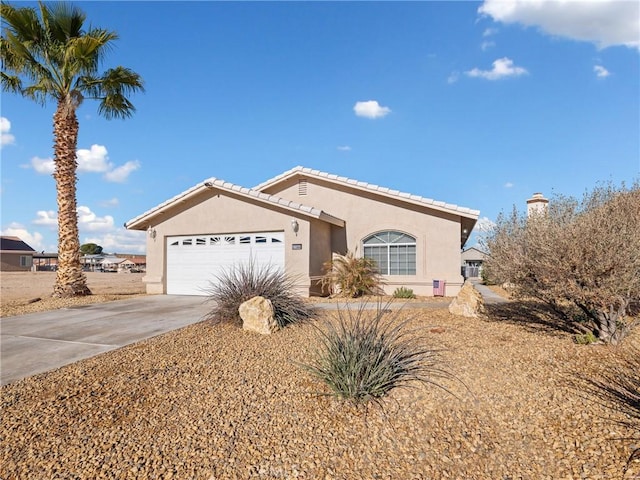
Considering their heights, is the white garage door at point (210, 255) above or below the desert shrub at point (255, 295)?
above

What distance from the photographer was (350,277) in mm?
14336

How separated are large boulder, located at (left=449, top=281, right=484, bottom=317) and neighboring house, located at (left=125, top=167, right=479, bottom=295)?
17.0 feet

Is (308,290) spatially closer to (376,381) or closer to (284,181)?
(284,181)

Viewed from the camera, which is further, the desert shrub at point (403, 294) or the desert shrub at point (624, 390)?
the desert shrub at point (403, 294)

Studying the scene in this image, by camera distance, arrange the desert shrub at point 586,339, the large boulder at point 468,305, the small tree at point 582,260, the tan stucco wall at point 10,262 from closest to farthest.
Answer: the small tree at point 582,260, the desert shrub at point 586,339, the large boulder at point 468,305, the tan stucco wall at point 10,262

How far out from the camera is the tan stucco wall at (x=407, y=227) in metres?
14.6

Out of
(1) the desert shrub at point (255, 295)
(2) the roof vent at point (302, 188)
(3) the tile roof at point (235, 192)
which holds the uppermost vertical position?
(2) the roof vent at point (302, 188)

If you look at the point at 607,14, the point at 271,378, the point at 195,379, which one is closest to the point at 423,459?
the point at 271,378

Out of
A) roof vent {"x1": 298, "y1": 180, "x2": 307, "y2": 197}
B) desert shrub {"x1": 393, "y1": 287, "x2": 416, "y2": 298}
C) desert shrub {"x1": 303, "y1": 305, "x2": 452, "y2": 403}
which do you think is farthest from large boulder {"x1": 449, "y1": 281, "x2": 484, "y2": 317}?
roof vent {"x1": 298, "y1": 180, "x2": 307, "y2": 197}

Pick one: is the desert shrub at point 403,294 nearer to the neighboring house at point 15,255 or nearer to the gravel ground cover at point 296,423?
the gravel ground cover at point 296,423

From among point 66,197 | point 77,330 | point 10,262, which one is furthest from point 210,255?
point 10,262

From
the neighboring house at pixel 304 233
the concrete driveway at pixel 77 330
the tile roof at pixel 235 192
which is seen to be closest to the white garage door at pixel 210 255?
the neighboring house at pixel 304 233

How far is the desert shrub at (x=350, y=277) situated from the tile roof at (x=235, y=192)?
1696mm

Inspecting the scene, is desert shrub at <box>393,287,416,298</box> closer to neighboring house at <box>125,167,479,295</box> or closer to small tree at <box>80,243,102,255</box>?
neighboring house at <box>125,167,479,295</box>
